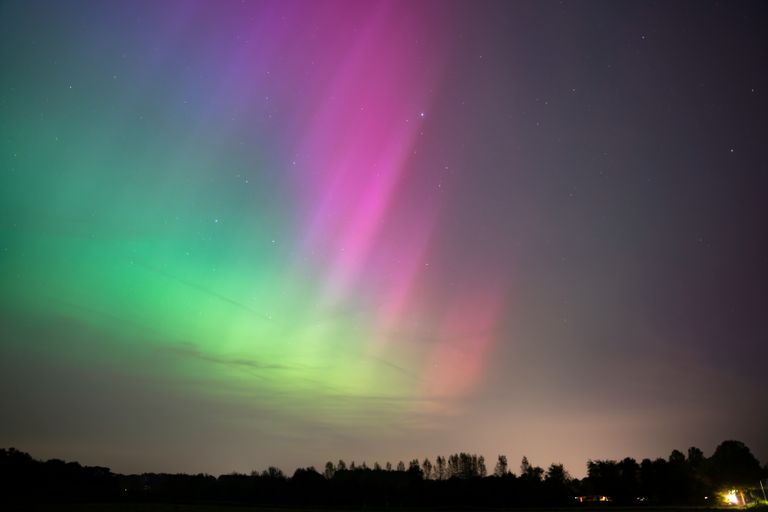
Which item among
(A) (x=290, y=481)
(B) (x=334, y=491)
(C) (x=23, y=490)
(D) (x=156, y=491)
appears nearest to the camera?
(C) (x=23, y=490)

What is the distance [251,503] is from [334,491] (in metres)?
16.4

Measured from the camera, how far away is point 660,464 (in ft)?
396

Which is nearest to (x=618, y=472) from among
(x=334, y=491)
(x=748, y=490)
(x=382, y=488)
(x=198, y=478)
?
(x=748, y=490)

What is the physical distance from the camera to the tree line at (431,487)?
10588 centimetres

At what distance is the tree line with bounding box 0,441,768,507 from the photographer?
106m

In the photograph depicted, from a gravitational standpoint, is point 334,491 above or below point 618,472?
below

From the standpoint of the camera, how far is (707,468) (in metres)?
130

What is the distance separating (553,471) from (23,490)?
122821 millimetres

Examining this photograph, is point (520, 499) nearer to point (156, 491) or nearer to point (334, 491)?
point (334, 491)

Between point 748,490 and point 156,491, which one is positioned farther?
point 156,491

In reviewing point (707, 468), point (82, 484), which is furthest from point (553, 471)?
point (82, 484)

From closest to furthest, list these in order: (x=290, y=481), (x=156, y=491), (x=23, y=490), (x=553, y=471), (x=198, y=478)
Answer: (x=23, y=490), (x=290, y=481), (x=156, y=491), (x=198, y=478), (x=553, y=471)

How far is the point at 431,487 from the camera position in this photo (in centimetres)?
11000

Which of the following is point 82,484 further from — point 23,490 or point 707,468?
point 707,468
